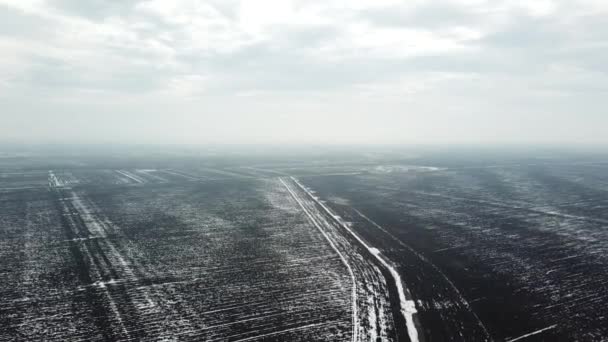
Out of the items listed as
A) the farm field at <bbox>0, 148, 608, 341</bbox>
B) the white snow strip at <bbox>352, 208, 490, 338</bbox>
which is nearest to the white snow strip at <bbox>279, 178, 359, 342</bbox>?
the farm field at <bbox>0, 148, 608, 341</bbox>

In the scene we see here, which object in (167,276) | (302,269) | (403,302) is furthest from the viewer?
(302,269)

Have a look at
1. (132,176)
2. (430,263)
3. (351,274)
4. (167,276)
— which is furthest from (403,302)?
(132,176)

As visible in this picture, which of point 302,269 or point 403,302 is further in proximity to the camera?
point 302,269

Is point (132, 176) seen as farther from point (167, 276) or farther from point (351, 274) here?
point (351, 274)

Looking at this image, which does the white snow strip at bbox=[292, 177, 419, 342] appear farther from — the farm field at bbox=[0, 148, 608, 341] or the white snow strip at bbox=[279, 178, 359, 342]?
the white snow strip at bbox=[279, 178, 359, 342]

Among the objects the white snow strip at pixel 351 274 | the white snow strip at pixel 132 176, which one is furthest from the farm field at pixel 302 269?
the white snow strip at pixel 132 176

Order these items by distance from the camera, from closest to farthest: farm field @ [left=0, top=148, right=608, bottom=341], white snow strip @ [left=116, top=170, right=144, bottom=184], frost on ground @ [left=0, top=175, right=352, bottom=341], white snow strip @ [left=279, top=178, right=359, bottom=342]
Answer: white snow strip @ [left=279, top=178, right=359, bottom=342] → frost on ground @ [left=0, top=175, right=352, bottom=341] → farm field @ [left=0, top=148, right=608, bottom=341] → white snow strip @ [left=116, top=170, right=144, bottom=184]

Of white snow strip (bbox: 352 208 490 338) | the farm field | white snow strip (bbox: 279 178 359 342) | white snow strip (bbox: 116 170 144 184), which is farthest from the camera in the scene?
white snow strip (bbox: 116 170 144 184)

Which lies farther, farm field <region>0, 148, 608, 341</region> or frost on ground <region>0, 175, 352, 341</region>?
farm field <region>0, 148, 608, 341</region>
